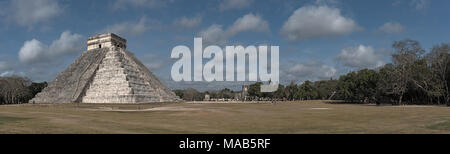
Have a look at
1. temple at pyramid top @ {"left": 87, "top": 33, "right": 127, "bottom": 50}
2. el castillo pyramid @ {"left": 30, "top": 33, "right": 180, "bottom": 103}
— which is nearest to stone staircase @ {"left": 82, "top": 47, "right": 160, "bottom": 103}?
el castillo pyramid @ {"left": 30, "top": 33, "right": 180, "bottom": 103}

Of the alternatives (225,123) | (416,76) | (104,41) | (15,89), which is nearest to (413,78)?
(416,76)

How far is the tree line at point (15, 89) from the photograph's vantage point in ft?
234

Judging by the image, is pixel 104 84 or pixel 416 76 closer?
pixel 416 76

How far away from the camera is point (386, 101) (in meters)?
63.9

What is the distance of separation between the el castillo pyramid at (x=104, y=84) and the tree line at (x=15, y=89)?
45.1 feet

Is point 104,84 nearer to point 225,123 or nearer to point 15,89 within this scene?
point 15,89

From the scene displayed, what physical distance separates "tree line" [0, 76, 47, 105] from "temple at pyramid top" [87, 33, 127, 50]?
20567 mm

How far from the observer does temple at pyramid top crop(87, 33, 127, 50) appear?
78.8 meters

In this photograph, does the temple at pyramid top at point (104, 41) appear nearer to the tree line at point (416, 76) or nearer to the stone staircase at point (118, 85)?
the stone staircase at point (118, 85)

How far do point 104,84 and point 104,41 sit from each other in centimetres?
2537

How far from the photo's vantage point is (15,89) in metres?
73.1

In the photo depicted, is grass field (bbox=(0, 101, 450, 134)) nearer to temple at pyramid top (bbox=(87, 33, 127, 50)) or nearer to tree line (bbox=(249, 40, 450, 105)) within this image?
tree line (bbox=(249, 40, 450, 105))

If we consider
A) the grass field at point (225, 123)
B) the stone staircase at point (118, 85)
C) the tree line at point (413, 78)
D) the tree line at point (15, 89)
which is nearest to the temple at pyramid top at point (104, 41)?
the stone staircase at point (118, 85)
